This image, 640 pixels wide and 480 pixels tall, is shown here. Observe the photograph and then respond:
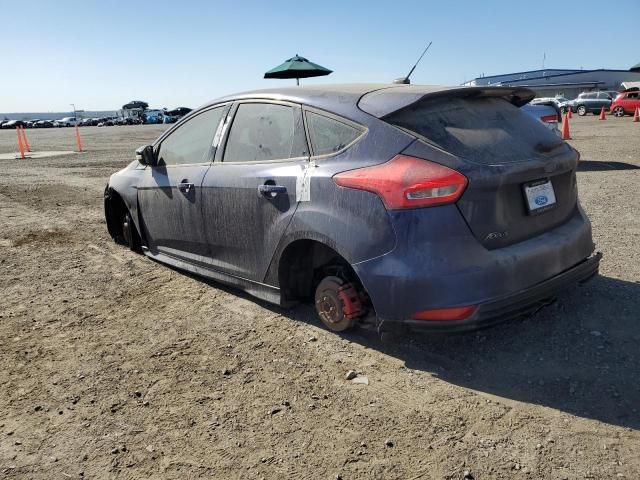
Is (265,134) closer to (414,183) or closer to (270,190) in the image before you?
(270,190)

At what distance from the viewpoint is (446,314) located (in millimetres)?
2613

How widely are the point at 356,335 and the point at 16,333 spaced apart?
237 cm

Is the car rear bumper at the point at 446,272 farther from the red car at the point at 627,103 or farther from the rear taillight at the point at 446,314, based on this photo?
the red car at the point at 627,103

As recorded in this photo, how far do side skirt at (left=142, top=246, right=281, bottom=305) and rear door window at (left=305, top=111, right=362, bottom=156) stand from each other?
994 millimetres

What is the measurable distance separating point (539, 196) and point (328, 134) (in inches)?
49.9

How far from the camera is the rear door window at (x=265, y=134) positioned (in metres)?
3.31

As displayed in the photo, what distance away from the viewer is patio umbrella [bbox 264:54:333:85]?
52.7 ft

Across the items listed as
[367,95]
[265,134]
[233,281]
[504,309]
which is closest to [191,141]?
[265,134]

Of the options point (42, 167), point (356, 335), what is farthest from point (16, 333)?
point (42, 167)

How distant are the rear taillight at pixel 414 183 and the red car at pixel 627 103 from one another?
34330mm

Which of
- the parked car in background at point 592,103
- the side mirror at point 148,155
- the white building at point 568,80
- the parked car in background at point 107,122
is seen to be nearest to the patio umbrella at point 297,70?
the side mirror at point 148,155

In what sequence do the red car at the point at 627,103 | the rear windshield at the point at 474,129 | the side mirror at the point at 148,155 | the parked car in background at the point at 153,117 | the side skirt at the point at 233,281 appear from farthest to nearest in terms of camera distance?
the parked car in background at the point at 153,117, the red car at the point at 627,103, the side mirror at the point at 148,155, the side skirt at the point at 233,281, the rear windshield at the point at 474,129

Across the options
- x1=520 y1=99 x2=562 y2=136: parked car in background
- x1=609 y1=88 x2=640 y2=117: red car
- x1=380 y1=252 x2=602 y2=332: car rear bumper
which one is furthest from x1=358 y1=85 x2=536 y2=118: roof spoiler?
x1=609 y1=88 x2=640 y2=117: red car

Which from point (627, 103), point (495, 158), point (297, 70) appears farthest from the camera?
point (627, 103)
